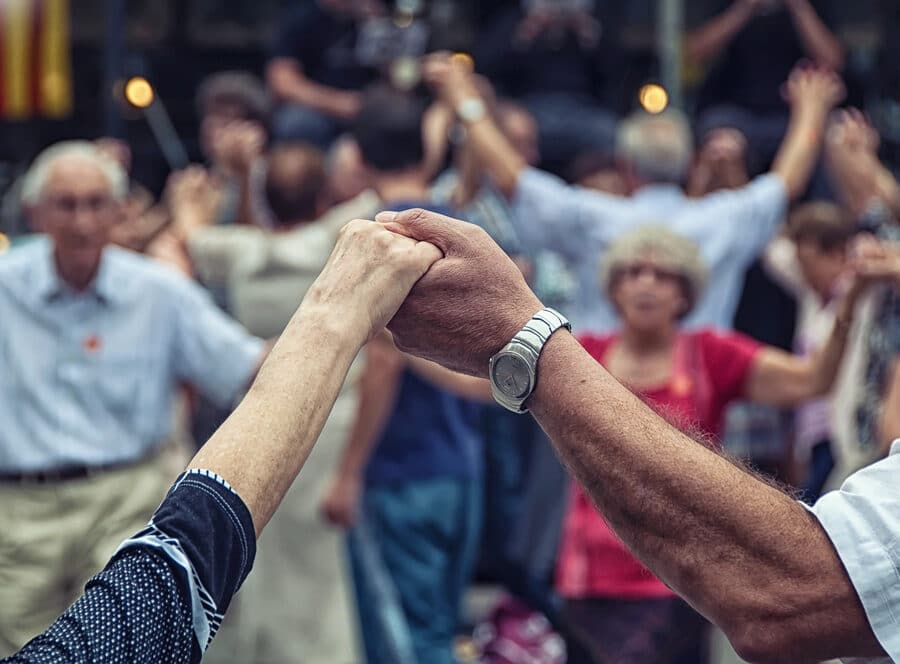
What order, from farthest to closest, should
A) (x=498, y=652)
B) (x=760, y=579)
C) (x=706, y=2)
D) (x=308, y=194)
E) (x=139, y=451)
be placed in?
(x=706, y=2) → (x=498, y=652) → (x=308, y=194) → (x=139, y=451) → (x=760, y=579)

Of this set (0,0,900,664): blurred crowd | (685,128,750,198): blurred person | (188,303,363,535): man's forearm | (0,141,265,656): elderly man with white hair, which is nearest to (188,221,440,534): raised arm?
(188,303,363,535): man's forearm

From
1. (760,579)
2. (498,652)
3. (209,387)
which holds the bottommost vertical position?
(498,652)

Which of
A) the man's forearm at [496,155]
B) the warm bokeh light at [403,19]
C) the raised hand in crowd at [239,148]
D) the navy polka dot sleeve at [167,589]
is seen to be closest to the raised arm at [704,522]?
the navy polka dot sleeve at [167,589]

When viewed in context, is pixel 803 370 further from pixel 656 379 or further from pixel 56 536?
pixel 56 536

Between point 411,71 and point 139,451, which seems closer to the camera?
point 139,451

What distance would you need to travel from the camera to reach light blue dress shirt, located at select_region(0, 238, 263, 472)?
438 cm

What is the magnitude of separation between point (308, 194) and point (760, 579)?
3.71 m

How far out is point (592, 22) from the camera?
7934 mm

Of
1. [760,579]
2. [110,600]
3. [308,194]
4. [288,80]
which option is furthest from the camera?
[288,80]

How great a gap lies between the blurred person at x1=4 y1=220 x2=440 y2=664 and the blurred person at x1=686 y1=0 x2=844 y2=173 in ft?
20.0

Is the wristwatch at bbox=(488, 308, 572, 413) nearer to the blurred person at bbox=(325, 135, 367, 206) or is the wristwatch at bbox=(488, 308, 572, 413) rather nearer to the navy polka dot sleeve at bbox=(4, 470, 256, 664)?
the navy polka dot sleeve at bbox=(4, 470, 256, 664)

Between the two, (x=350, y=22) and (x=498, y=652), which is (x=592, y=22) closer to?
(x=350, y=22)

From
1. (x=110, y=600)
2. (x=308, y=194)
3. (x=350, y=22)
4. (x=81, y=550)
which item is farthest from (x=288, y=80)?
(x=110, y=600)

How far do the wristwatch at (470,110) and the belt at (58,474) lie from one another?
191cm
